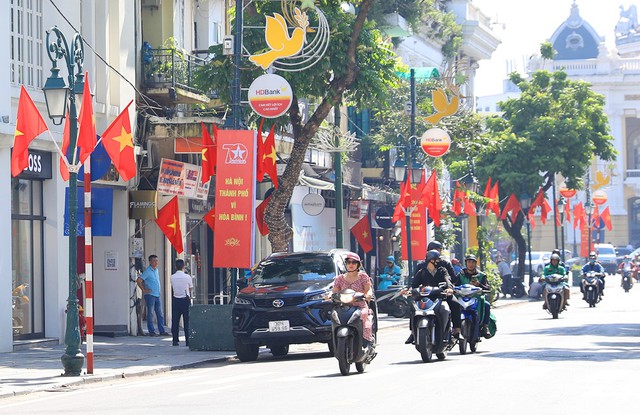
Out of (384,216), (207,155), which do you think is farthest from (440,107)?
(207,155)

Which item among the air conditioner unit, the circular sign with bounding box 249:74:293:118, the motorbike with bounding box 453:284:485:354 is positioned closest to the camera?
the motorbike with bounding box 453:284:485:354

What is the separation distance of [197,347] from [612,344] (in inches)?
292

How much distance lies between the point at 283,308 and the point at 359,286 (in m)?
3.29

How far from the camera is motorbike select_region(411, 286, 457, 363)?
813 inches

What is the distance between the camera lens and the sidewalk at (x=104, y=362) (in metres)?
19.3

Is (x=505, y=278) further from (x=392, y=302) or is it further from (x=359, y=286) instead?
(x=359, y=286)

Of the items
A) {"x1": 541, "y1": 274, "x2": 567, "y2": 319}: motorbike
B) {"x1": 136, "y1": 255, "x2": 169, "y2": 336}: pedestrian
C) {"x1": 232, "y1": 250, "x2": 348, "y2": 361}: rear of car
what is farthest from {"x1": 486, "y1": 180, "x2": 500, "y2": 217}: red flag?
{"x1": 232, "y1": 250, "x2": 348, "y2": 361}: rear of car

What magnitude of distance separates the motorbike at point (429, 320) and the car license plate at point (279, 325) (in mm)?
2524

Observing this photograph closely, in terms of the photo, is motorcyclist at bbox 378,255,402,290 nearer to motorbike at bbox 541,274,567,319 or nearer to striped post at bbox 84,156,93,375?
motorbike at bbox 541,274,567,319

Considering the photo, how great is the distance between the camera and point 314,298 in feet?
74.9

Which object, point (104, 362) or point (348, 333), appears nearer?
point (348, 333)

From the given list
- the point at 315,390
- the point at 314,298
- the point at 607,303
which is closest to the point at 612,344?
the point at 314,298

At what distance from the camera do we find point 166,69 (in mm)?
32812

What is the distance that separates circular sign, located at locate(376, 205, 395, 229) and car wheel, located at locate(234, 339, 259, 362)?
91.2 feet
